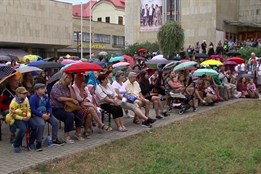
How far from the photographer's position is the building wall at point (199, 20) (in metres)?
38.7

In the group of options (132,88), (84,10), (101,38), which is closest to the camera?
(132,88)

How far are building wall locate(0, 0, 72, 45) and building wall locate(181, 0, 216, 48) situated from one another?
78.7 ft

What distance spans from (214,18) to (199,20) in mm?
1682

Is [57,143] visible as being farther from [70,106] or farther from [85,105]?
[85,105]

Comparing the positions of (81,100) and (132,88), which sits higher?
(132,88)

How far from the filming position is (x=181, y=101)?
13406mm

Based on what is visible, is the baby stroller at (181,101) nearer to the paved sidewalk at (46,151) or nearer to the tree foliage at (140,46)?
the paved sidewalk at (46,151)

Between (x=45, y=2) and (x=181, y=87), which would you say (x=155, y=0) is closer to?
(x=45, y=2)

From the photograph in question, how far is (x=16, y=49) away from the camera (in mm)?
57219

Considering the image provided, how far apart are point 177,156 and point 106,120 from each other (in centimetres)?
439

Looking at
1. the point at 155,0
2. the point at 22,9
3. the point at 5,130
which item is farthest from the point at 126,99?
the point at 22,9

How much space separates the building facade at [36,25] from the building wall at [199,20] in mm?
24022

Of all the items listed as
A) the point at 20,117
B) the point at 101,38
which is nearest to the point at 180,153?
the point at 20,117

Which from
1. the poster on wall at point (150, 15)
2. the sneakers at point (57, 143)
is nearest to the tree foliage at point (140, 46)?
the poster on wall at point (150, 15)
